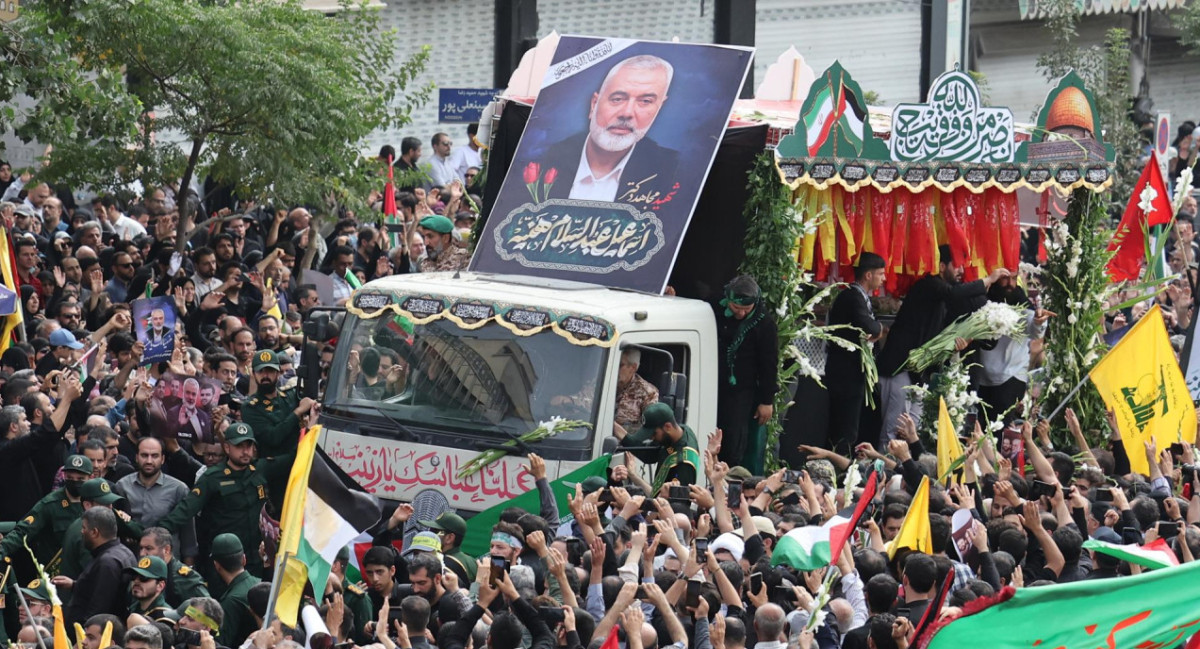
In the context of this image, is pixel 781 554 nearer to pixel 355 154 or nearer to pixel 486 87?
pixel 355 154

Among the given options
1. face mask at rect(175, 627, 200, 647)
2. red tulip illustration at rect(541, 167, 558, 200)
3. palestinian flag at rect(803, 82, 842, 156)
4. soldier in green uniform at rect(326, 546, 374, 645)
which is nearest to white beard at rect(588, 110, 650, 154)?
red tulip illustration at rect(541, 167, 558, 200)

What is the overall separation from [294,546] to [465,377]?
3.79 meters

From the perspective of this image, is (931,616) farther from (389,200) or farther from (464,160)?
(464,160)

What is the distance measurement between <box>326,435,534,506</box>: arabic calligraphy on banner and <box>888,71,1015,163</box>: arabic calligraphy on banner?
439 cm

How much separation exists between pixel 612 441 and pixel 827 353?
12.0 feet

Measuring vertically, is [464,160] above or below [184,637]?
above

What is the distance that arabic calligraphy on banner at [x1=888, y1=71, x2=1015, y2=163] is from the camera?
14859 mm

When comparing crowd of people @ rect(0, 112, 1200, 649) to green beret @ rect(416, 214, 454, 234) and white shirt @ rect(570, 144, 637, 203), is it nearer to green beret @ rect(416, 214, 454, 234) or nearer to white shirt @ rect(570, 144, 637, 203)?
green beret @ rect(416, 214, 454, 234)

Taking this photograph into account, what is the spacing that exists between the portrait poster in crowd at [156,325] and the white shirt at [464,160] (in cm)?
940

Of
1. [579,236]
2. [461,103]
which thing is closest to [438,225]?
[579,236]

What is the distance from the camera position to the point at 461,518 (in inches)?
459

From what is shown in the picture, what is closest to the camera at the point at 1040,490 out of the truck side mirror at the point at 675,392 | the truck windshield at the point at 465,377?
the truck side mirror at the point at 675,392

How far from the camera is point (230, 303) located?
16516 mm

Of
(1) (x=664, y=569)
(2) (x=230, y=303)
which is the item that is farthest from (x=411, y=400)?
(2) (x=230, y=303)
